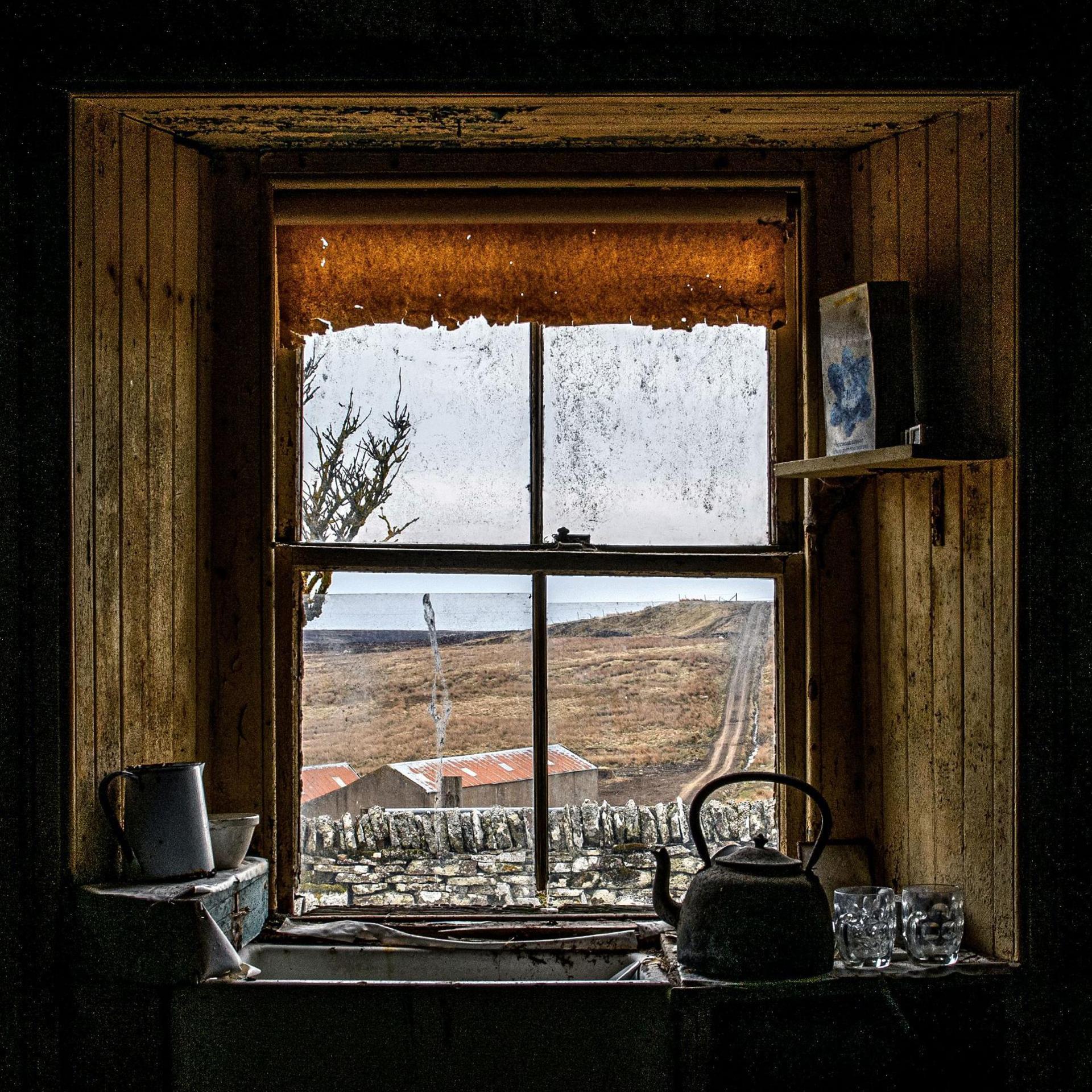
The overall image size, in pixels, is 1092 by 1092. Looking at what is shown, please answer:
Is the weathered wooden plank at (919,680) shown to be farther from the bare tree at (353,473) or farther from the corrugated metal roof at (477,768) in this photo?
the bare tree at (353,473)

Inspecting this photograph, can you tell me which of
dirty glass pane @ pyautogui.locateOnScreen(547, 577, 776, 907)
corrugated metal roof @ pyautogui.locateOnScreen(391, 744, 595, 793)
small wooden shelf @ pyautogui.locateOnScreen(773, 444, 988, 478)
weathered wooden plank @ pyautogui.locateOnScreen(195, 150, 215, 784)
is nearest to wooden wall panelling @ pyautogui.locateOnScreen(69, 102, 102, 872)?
weathered wooden plank @ pyautogui.locateOnScreen(195, 150, 215, 784)

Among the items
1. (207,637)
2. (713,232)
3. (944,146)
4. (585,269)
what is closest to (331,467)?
(207,637)

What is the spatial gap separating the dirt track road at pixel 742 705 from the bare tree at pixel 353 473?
75 centimetres

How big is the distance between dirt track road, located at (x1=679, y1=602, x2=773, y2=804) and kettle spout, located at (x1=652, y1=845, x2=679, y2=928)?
275 millimetres

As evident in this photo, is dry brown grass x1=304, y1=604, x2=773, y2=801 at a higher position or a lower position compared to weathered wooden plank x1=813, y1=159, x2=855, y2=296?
lower

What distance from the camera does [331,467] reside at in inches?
83.5

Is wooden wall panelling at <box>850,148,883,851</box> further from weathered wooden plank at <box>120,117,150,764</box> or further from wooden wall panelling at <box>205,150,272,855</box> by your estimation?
weathered wooden plank at <box>120,117,150,764</box>

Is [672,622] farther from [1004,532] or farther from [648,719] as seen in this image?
[1004,532]

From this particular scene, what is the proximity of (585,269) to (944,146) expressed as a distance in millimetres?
707

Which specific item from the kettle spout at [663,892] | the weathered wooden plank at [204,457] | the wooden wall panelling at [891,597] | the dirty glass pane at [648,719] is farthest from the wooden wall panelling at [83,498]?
the wooden wall panelling at [891,597]

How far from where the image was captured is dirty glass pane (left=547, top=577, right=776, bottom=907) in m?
2.08

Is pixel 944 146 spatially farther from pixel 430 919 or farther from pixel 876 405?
pixel 430 919

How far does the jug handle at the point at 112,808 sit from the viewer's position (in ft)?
5.60

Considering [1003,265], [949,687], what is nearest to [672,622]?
[949,687]
